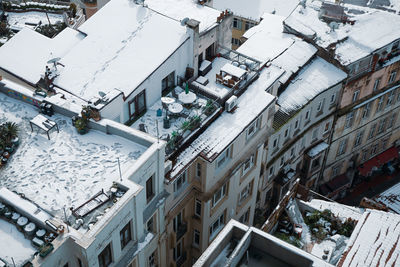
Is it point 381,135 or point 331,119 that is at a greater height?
point 331,119

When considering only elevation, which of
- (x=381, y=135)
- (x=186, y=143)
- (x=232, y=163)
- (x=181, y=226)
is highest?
(x=186, y=143)

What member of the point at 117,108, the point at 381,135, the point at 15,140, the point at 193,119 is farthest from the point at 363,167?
the point at 15,140

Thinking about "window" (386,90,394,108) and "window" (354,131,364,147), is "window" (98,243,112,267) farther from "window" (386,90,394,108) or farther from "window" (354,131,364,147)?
"window" (386,90,394,108)

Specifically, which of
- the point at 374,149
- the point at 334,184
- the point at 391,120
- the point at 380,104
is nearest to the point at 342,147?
the point at 334,184

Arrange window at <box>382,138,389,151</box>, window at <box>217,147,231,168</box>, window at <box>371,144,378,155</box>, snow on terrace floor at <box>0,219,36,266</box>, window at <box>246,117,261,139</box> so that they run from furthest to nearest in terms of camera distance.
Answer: window at <box>382,138,389,151</box>
window at <box>371,144,378,155</box>
window at <box>246,117,261,139</box>
window at <box>217,147,231,168</box>
snow on terrace floor at <box>0,219,36,266</box>

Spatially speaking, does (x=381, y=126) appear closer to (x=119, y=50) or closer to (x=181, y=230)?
(x=181, y=230)

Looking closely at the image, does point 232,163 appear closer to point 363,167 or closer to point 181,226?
point 181,226

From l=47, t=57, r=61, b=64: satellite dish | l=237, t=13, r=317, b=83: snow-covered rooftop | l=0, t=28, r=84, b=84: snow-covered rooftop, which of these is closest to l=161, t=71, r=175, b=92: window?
l=47, t=57, r=61, b=64: satellite dish

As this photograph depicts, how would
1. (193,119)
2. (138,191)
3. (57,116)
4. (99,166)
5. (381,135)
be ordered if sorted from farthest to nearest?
(381,135), (193,119), (57,116), (99,166), (138,191)
